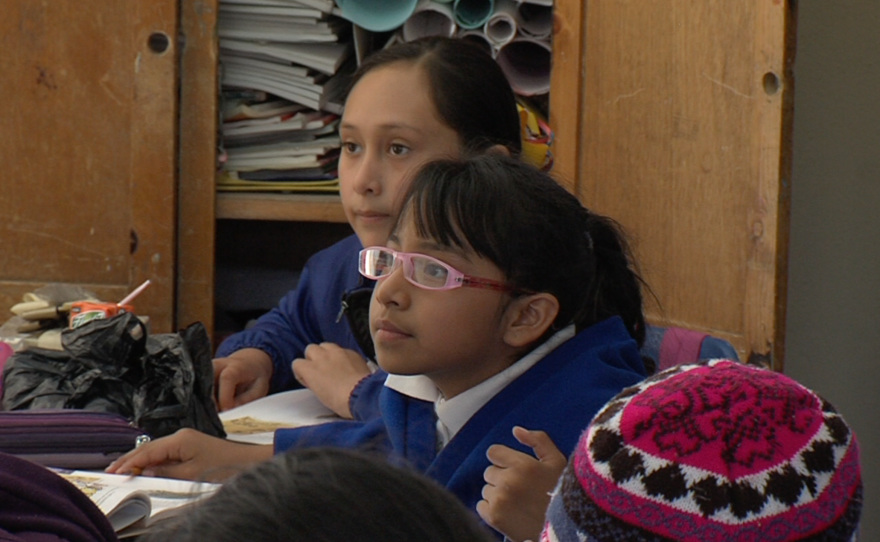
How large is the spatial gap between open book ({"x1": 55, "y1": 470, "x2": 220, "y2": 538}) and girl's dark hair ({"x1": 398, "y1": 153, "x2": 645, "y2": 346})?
386 millimetres

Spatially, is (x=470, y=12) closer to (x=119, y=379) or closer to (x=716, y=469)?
(x=119, y=379)

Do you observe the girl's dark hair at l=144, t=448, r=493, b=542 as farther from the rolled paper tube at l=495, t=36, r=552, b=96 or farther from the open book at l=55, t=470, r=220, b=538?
the rolled paper tube at l=495, t=36, r=552, b=96

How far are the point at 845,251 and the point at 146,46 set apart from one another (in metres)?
1.48

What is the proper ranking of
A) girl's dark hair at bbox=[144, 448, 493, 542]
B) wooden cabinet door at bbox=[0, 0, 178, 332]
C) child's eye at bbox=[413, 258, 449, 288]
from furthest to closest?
wooden cabinet door at bbox=[0, 0, 178, 332]
child's eye at bbox=[413, 258, 449, 288]
girl's dark hair at bbox=[144, 448, 493, 542]

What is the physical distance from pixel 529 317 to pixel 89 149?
1.29 m

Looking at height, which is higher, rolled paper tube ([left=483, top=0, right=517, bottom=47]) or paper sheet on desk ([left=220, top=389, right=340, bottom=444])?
rolled paper tube ([left=483, top=0, right=517, bottom=47])

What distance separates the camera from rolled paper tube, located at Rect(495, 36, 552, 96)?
2029 millimetres

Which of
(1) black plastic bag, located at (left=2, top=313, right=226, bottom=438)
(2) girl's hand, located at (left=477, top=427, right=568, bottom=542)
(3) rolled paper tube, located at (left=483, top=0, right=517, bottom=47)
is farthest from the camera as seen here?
(3) rolled paper tube, located at (left=483, top=0, right=517, bottom=47)

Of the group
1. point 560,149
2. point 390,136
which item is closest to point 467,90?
point 390,136

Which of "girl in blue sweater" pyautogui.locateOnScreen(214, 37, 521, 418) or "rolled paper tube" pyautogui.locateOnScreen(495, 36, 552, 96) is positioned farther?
"rolled paper tube" pyautogui.locateOnScreen(495, 36, 552, 96)

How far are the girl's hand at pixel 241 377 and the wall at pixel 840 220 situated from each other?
1.13 metres

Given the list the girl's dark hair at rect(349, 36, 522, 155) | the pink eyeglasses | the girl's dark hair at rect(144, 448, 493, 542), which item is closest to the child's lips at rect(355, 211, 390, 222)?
the girl's dark hair at rect(349, 36, 522, 155)

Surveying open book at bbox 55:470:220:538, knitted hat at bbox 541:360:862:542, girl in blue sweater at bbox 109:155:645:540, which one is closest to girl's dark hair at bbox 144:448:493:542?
knitted hat at bbox 541:360:862:542

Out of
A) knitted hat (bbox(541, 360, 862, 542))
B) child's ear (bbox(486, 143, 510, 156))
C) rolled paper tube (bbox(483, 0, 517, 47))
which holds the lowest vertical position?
knitted hat (bbox(541, 360, 862, 542))
